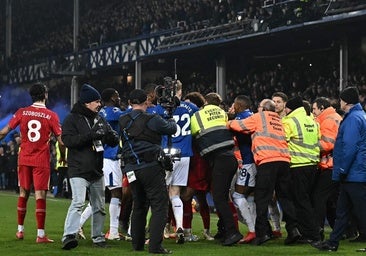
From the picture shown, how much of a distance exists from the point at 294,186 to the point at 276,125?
0.89 meters

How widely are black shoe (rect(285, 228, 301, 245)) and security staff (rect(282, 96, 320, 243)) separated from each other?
96 mm

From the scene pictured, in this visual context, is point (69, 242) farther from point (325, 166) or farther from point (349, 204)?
point (325, 166)

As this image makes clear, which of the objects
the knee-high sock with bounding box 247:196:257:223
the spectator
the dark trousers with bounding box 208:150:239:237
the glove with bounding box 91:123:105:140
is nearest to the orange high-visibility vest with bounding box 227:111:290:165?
the dark trousers with bounding box 208:150:239:237

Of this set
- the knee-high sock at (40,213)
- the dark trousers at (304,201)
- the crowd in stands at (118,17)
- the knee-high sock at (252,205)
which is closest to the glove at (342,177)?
the dark trousers at (304,201)

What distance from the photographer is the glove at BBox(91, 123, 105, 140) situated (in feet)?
34.1

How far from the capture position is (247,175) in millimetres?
11656

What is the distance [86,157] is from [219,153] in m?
1.88

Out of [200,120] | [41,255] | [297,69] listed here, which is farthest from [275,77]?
[41,255]

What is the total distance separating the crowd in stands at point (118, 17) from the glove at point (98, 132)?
1444cm

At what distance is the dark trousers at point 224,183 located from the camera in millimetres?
11117

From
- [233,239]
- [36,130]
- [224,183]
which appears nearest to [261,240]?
[233,239]

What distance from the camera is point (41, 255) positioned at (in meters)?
9.99

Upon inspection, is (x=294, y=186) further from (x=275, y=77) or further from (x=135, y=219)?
(x=275, y=77)

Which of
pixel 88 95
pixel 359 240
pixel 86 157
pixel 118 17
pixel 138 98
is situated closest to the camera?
pixel 138 98
